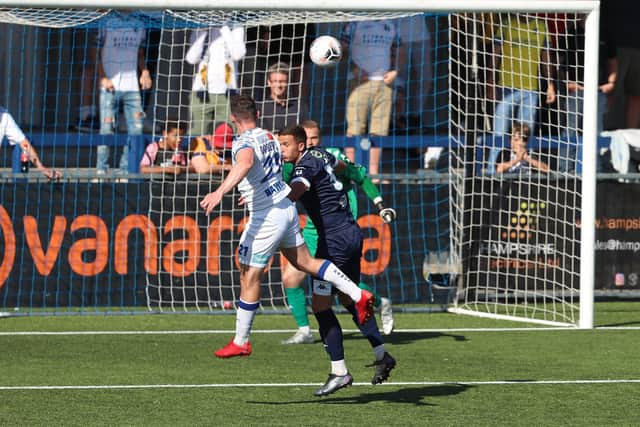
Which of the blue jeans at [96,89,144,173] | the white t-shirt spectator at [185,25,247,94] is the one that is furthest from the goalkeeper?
the blue jeans at [96,89,144,173]

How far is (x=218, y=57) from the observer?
16.6 m

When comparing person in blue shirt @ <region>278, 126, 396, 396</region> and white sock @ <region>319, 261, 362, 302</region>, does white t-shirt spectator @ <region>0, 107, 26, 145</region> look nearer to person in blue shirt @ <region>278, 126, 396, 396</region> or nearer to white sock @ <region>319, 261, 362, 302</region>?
person in blue shirt @ <region>278, 126, 396, 396</region>

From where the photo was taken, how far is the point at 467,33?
15930 millimetres

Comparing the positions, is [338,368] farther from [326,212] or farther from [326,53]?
[326,53]

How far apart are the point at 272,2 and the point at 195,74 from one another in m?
3.37

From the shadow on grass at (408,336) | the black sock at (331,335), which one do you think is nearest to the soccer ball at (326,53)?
the shadow on grass at (408,336)

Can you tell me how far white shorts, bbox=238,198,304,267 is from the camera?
980 cm

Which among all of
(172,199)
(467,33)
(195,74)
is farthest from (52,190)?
(467,33)

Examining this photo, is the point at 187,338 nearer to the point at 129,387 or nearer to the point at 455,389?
the point at 129,387

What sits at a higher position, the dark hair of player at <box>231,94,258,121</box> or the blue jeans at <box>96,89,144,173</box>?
the blue jeans at <box>96,89,144,173</box>

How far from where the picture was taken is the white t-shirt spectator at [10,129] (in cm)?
1526

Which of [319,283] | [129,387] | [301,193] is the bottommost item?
[129,387]

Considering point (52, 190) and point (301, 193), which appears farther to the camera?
point (52, 190)

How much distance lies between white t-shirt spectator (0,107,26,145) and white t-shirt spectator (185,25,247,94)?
245 centimetres
